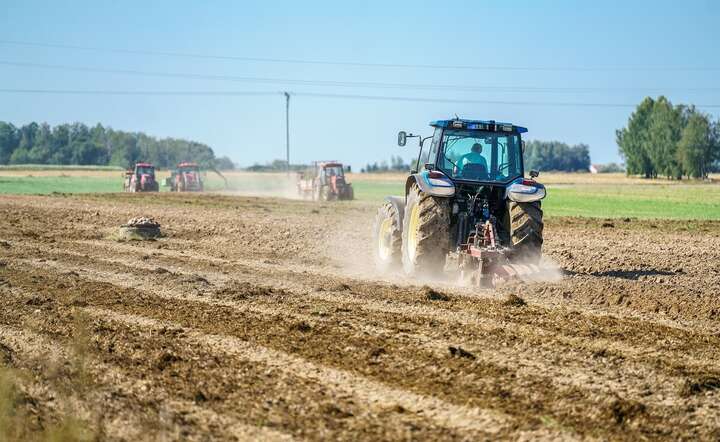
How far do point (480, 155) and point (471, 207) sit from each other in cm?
80

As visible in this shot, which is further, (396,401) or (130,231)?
(130,231)

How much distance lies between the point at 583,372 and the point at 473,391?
3.71 feet

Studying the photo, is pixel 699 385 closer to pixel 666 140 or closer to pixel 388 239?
pixel 388 239

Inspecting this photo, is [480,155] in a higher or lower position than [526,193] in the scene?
higher

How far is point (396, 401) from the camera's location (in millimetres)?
6039

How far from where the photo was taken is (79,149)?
130125 mm

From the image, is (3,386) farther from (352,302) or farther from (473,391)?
(352,302)

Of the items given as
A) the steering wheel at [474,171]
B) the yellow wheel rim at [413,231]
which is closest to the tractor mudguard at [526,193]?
the steering wheel at [474,171]

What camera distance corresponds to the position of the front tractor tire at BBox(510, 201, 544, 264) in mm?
11758

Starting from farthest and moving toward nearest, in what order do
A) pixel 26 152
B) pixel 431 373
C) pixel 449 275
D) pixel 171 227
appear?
pixel 26 152, pixel 171 227, pixel 449 275, pixel 431 373

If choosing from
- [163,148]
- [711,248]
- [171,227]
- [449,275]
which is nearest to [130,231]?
[171,227]

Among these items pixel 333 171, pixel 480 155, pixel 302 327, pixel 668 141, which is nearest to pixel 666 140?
pixel 668 141

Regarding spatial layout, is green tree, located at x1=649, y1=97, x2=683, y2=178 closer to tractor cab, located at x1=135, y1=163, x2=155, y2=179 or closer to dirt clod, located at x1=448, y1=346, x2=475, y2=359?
tractor cab, located at x1=135, y1=163, x2=155, y2=179

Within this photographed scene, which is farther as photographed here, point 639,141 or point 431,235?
point 639,141
